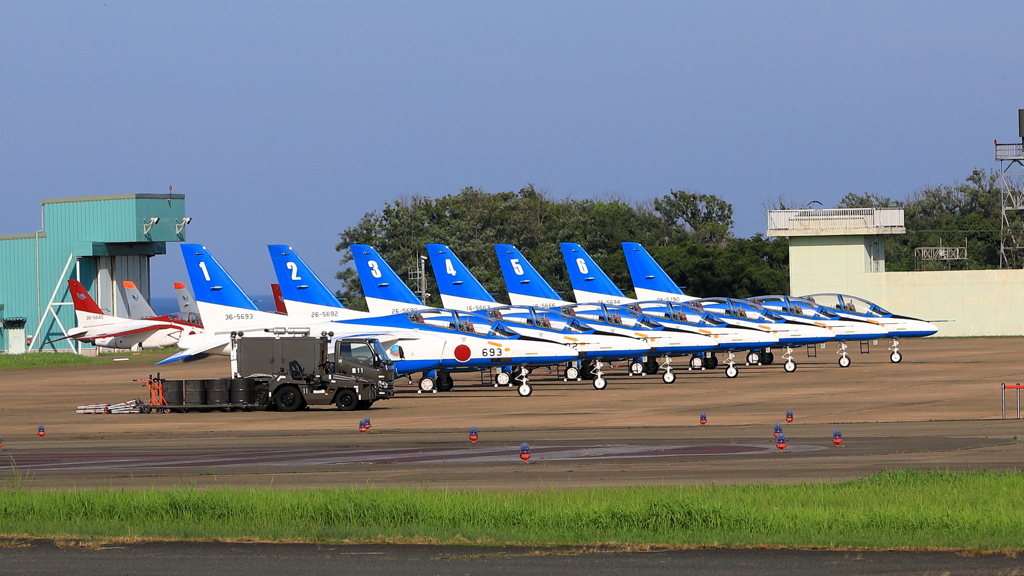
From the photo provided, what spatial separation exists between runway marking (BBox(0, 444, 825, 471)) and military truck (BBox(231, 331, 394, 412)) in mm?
9132

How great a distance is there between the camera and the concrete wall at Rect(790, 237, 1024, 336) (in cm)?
6378

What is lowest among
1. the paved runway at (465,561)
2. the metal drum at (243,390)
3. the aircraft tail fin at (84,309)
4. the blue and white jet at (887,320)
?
the paved runway at (465,561)

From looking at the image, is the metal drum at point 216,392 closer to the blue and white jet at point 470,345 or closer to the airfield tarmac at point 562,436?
the airfield tarmac at point 562,436

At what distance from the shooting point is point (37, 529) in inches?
502

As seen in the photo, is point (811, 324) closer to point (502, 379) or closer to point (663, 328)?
point (663, 328)

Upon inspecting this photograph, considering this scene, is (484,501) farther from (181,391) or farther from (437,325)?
(437,325)

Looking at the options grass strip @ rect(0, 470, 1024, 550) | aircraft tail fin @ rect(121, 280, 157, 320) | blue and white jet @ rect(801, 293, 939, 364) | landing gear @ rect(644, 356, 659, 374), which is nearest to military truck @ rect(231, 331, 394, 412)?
landing gear @ rect(644, 356, 659, 374)

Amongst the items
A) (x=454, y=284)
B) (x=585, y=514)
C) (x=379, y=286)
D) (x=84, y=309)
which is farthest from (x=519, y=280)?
(x=585, y=514)

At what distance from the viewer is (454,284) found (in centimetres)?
4828

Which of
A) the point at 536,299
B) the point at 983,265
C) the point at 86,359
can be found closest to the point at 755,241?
the point at 983,265

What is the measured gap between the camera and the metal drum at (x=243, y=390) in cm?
3070

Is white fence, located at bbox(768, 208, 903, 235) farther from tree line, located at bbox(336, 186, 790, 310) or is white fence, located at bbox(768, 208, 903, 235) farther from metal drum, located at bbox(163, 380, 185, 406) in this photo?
metal drum, located at bbox(163, 380, 185, 406)

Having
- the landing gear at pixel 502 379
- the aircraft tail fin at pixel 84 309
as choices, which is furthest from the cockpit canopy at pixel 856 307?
the aircraft tail fin at pixel 84 309

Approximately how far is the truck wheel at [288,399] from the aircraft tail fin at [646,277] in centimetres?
2500
